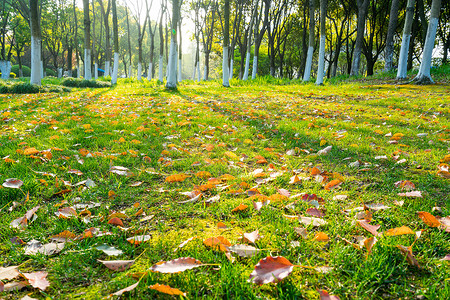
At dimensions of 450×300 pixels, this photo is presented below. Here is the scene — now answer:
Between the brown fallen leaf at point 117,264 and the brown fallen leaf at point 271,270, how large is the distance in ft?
2.00

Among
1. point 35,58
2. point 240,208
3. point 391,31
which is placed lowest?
point 240,208

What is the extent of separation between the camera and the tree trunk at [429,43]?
363 inches

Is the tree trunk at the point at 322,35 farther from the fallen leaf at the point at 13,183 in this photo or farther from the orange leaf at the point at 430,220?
the fallen leaf at the point at 13,183

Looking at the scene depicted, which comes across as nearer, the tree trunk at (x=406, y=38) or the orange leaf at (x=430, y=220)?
the orange leaf at (x=430, y=220)

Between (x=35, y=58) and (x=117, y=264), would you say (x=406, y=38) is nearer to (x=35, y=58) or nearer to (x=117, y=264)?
(x=117, y=264)

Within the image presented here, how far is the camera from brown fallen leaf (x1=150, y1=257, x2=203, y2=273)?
1.18 m

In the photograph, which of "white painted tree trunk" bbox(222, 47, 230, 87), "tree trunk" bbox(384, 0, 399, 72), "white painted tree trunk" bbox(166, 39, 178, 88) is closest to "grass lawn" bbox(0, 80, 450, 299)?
"white painted tree trunk" bbox(166, 39, 178, 88)

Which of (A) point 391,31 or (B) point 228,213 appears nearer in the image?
(B) point 228,213

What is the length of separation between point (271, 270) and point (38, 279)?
106 centimetres

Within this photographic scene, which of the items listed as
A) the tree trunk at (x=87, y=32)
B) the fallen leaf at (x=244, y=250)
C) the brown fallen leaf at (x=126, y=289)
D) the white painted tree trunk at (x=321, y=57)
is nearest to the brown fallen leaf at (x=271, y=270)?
the fallen leaf at (x=244, y=250)

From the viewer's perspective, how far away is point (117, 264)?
1.29 meters

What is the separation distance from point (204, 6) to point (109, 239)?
89.3ft

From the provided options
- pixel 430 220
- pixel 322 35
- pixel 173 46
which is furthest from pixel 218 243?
pixel 322 35

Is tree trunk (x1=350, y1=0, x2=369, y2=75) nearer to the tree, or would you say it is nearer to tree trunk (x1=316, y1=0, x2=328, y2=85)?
tree trunk (x1=316, y1=0, x2=328, y2=85)
